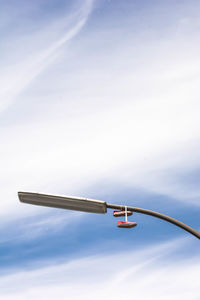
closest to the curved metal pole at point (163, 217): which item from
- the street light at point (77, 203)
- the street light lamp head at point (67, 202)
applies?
the street light at point (77, 203)

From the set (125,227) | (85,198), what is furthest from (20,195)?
(125,227)

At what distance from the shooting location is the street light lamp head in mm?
12180

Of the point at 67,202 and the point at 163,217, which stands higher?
the point at 67,202

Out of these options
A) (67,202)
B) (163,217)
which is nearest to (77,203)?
(67,202)

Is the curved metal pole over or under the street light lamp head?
under

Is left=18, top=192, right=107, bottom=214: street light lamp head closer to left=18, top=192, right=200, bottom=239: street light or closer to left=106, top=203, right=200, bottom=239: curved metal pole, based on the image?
left=18, top=192, right=200, bottom=239: street light

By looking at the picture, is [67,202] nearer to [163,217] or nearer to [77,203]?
[77,203]

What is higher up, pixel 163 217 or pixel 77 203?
pixel 77 203

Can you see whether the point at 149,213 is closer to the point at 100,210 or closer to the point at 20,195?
the point at 100,210

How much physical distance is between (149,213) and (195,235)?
102 cm

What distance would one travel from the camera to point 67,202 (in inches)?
481

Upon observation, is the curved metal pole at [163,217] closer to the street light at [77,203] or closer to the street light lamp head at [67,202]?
the street light at [77,203]

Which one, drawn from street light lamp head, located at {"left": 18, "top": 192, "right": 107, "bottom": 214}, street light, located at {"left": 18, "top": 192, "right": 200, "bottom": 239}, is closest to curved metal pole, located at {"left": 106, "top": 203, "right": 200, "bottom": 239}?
street light, located at {"left": 18, "top": 192, "right": 200, "bottom": 239}

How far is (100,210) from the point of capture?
12359 mm
